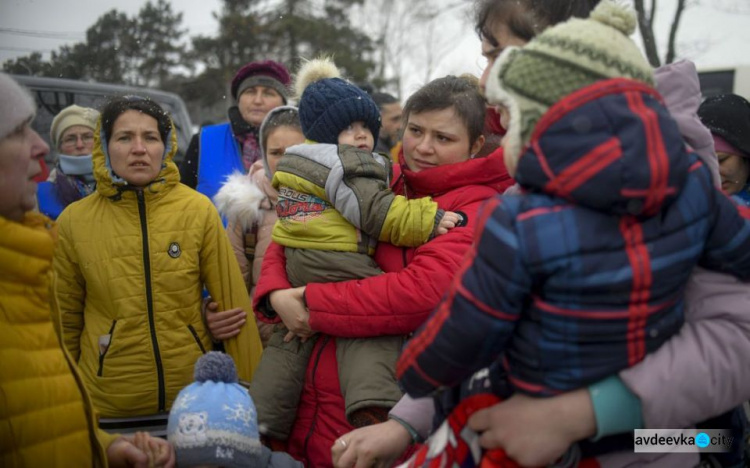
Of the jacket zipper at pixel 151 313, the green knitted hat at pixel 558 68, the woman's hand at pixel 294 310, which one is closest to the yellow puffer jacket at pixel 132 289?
the jacket zipper at pixel 151 313

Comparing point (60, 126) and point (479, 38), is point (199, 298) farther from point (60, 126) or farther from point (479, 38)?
point (60, 126)

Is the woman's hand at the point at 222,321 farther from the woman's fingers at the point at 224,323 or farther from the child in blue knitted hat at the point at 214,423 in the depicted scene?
the child in blue knitted hat at the point at 214,423

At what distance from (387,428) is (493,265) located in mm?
744

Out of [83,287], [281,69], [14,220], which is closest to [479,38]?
[14,220]

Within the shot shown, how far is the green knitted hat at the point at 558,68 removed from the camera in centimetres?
134

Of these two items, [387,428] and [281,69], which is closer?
[387,428]

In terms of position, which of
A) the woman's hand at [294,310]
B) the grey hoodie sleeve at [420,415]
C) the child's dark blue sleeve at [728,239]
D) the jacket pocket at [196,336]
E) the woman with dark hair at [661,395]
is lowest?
the jacket pocket at [196,336]

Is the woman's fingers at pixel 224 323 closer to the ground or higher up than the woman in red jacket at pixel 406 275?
closer to the ground

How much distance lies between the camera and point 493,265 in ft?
4.24

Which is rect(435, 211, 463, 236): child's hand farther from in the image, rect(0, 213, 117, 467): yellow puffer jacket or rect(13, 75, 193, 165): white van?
rect(13, 75, 193, 165): white van

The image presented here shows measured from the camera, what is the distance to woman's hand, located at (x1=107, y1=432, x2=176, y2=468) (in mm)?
1844

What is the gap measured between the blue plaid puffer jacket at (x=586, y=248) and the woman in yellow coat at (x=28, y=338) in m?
1.01

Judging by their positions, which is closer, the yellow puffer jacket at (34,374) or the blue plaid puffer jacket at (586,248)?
the blue plaid puffer jacket at (586,248)

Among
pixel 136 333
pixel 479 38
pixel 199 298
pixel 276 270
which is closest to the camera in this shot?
pixel 479 38
